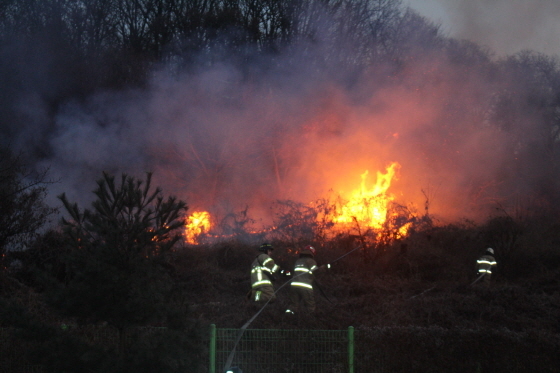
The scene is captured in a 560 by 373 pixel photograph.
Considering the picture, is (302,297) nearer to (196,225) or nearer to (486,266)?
(486,266)

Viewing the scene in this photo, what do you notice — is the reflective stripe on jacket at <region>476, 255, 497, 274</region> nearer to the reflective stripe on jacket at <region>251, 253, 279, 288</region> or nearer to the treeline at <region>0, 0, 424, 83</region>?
the reflective stripe on jacket at <region>251, 253, 279, 288</region>

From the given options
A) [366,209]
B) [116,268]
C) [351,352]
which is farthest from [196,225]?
[116,268]

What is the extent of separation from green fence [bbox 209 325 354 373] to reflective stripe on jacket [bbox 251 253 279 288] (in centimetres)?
347

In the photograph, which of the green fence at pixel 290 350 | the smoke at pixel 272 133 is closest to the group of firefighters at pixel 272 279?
the green fence at pixel 290 350

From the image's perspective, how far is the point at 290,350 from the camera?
7652 mm

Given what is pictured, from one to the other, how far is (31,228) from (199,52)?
1424 centimetres

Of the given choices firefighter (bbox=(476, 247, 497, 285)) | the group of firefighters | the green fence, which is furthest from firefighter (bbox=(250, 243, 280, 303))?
firefighter (bbox=(476, 247, 497, 285))

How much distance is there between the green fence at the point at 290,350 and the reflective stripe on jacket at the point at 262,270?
3.47m

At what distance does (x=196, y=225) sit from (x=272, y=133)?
5.09m

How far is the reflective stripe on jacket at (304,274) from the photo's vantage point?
37.6 feet

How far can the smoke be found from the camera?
72.3 feet

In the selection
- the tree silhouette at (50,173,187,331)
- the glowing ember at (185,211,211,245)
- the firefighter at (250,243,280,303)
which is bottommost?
the tree silhouette at (50,173,187,331)

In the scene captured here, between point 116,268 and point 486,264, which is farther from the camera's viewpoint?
point 486,264

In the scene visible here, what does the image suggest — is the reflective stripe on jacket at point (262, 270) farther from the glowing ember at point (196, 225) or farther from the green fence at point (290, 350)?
the glowing ember at point (196, 225)
